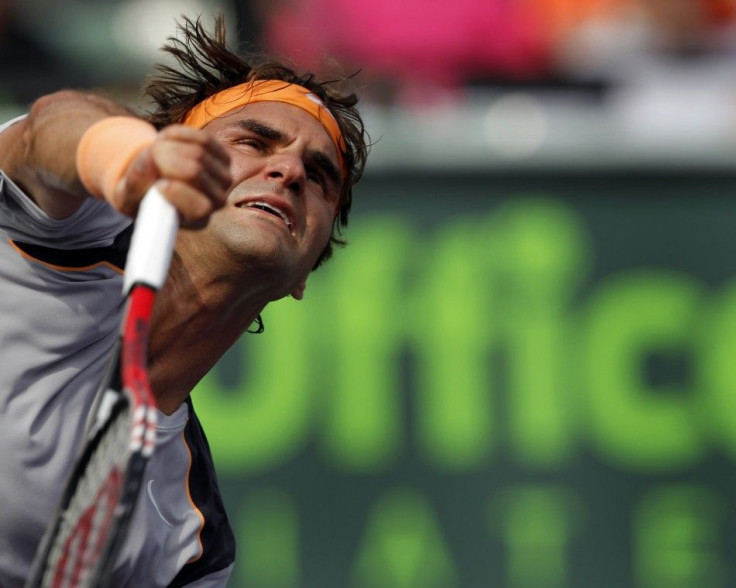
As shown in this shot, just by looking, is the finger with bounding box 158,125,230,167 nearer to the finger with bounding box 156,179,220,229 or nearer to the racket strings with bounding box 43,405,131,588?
the finger with bounding box 156,179,220,229

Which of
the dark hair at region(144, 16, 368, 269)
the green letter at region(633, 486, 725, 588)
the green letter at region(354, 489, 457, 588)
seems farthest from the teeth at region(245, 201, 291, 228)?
the green letter at region(633, 486, 725, 588)

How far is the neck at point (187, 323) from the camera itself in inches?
113

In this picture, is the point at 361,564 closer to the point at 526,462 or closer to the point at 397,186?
the point at 526,462

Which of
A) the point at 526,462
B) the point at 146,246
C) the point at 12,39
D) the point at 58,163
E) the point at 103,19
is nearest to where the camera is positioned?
the point at 146,246

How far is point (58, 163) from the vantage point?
2.21m

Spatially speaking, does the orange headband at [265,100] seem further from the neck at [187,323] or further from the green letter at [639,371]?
the green letter at [639,371]

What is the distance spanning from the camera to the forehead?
3.13m

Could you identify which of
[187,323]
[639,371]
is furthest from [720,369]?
[187,323]

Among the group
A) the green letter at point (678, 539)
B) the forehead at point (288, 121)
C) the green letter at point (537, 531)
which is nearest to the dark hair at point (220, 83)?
the forehead at point (288, 121)

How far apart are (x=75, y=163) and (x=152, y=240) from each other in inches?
10.5

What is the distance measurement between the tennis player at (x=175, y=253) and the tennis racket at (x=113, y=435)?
0.22ft

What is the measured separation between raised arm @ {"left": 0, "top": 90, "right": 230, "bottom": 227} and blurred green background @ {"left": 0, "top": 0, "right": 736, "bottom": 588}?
3.16 metres

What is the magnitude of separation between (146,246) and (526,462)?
11.9 feet

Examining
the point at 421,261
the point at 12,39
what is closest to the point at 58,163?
the point at 421,261
